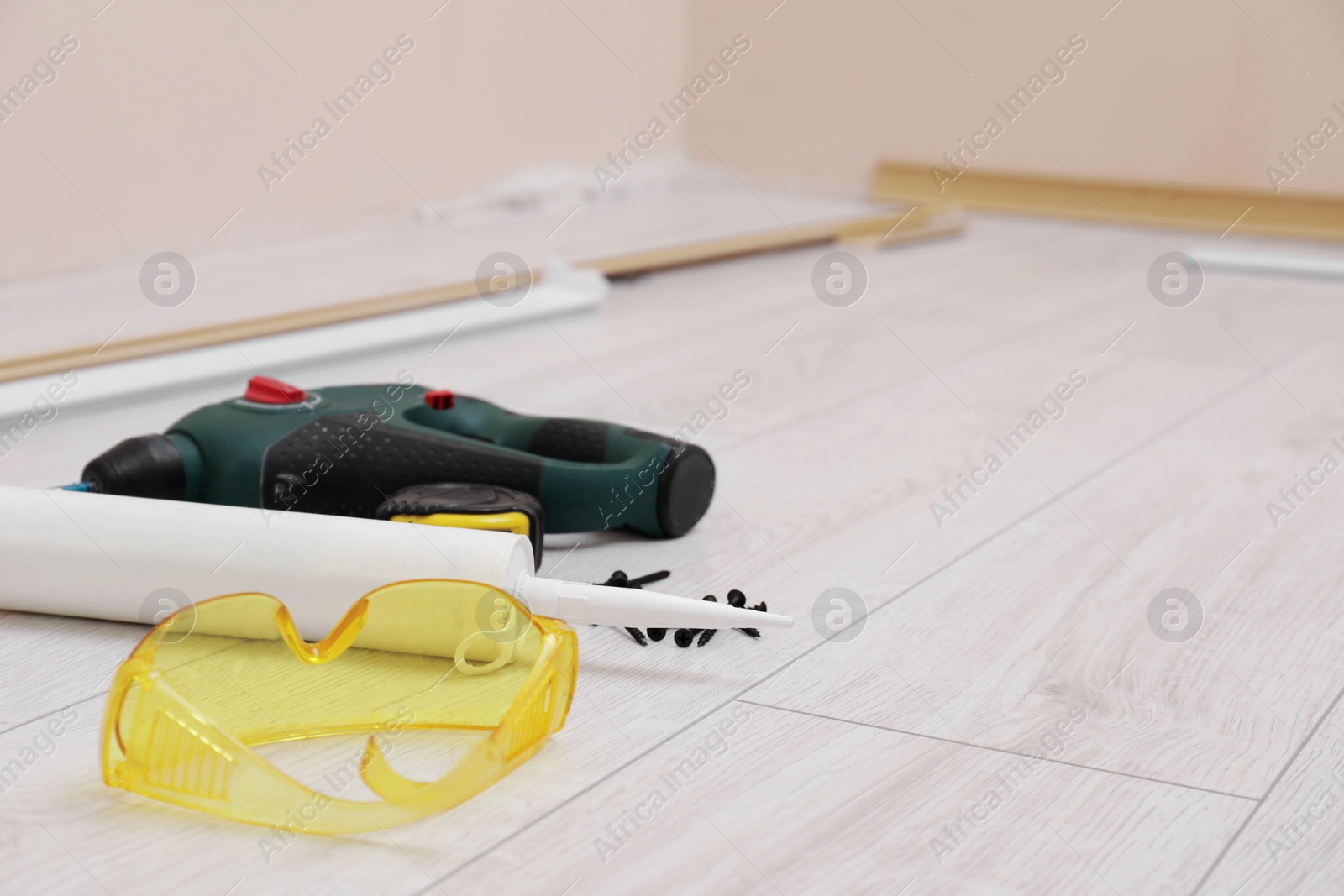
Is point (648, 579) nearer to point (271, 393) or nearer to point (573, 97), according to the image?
point (271, 393)

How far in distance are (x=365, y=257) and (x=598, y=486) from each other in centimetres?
128

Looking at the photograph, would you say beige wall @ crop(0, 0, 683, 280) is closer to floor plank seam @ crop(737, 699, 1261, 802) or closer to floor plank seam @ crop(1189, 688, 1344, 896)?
floor plank seam @ crop(737, 699, 1261, 802)

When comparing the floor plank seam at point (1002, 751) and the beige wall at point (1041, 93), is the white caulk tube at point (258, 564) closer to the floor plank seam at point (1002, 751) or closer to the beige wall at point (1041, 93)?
the floor plank seam at point (1002, 751)

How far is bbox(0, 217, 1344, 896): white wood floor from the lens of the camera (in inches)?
23.2

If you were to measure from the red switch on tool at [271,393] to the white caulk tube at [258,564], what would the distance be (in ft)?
0.53

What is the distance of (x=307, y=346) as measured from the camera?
5.03 feet

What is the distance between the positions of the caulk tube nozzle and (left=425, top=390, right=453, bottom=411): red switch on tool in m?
0.25

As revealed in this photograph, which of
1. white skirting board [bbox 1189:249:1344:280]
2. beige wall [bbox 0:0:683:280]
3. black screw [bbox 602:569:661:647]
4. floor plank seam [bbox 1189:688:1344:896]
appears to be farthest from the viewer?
white skirting board [bbox 1189:249:1344:280]

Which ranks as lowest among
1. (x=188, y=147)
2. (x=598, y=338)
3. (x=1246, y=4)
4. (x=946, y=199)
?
(x=598, y=338)

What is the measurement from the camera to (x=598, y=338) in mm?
1741

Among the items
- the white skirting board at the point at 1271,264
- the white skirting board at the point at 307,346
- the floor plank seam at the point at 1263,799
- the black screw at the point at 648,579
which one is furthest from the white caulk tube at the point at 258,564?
the white skirting board at the point at 1271,264

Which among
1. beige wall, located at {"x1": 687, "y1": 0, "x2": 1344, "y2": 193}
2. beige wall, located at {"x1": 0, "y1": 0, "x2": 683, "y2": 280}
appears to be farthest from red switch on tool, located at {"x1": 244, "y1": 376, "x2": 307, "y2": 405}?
beige wall, located at {"x1": 687, "y1": 0, "x2": 1344, "y2": 193}

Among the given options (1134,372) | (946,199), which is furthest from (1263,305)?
(946,199)

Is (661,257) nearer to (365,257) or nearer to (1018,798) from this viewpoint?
(365,257)
